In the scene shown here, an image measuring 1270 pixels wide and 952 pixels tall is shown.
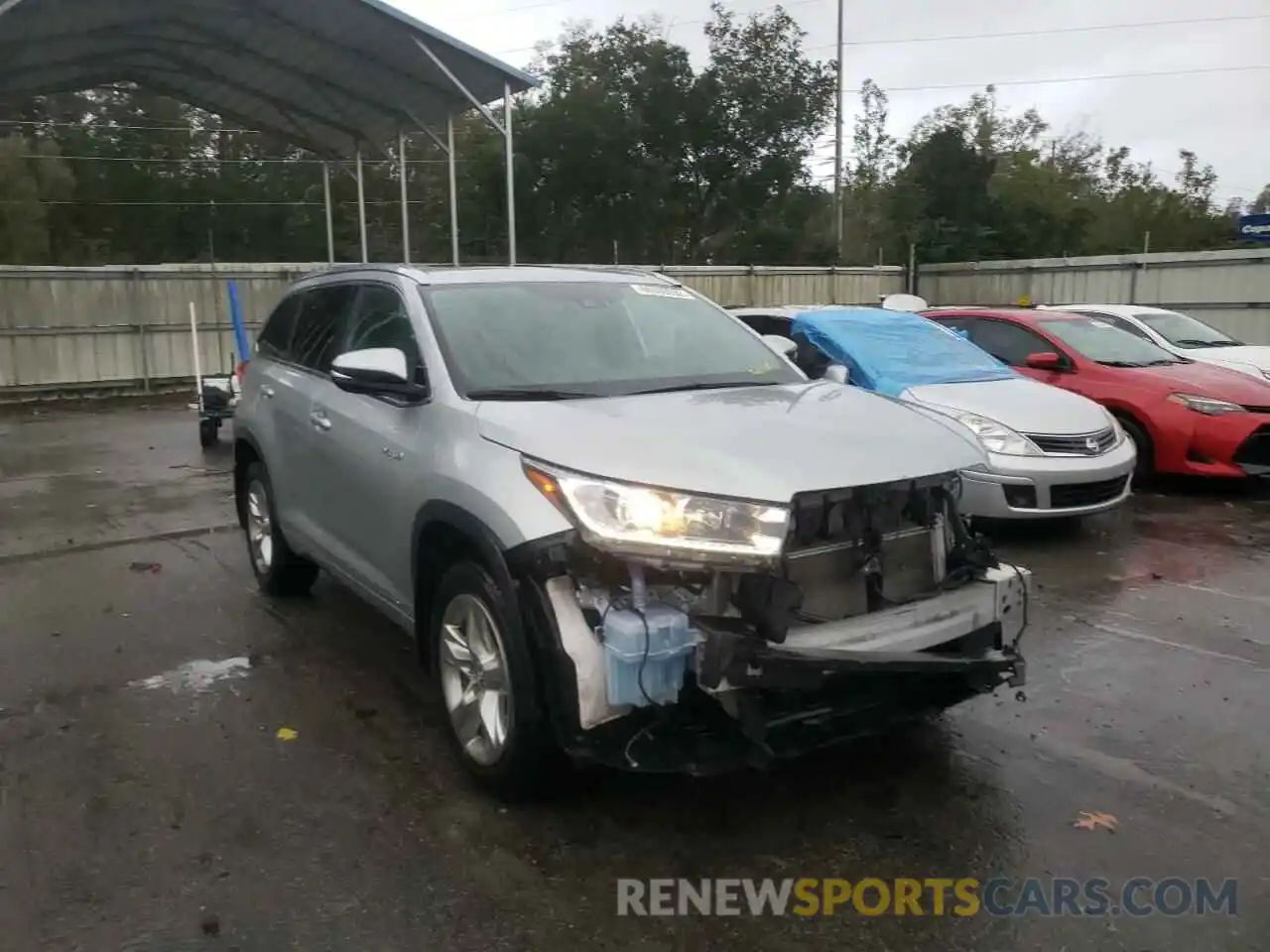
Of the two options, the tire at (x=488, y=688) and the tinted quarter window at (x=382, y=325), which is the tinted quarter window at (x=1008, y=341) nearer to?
the tinted quarter window at (x=382, y=325)

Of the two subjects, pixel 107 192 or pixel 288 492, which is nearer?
pixel 288 492

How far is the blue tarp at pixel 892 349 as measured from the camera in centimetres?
823

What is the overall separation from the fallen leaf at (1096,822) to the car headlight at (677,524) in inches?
57.7

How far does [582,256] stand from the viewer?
34250 mm

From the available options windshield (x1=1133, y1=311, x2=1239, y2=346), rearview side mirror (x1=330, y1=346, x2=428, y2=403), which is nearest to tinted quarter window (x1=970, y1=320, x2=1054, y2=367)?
windshield (x1=1133, y1=311, x2=1239, y2=346)

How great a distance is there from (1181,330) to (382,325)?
33.0ft

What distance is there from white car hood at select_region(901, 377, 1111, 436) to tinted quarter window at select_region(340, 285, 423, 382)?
167 inches

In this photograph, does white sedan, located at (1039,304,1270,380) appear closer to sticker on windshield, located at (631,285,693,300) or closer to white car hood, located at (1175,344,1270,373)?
white car hood, located at (1175,344,1270,373)

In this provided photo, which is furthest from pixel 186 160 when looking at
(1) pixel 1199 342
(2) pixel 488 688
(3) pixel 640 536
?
(3) pixel 640 536

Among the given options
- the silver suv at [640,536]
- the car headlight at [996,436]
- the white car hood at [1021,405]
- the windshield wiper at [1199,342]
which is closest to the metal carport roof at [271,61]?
the windshield wiper at [1199,342]

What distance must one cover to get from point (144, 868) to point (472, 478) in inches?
63.6

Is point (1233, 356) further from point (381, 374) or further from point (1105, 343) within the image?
point (381, 374)

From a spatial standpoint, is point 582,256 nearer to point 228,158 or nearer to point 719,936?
point 228,158

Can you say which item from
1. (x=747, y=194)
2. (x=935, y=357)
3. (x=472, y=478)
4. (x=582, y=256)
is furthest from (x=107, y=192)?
(x=472, y=478)
